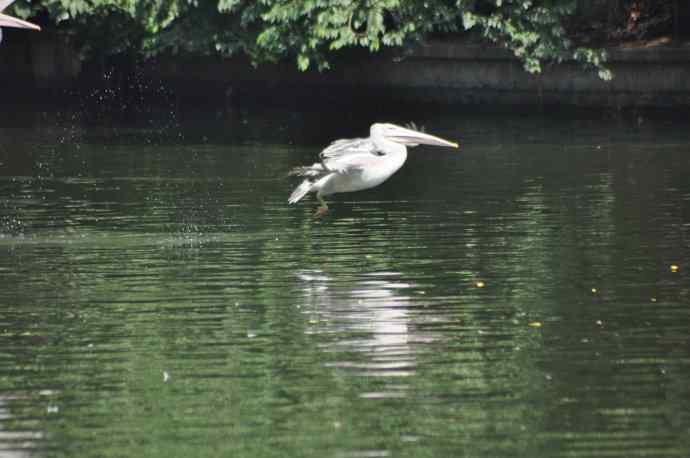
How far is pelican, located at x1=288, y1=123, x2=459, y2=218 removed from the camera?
61.2 feet

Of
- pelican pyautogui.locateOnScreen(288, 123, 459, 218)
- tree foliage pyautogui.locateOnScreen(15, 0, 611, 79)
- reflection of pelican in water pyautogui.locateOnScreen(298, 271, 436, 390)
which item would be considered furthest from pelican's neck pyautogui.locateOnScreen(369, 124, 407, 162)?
tree foliage pyautogui.locateOnScreen(15, 0, 611, 79)

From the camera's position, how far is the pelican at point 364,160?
18.7 m

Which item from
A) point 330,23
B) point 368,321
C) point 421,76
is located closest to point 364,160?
point 368,321

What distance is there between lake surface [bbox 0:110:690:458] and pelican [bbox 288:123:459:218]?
485 mm

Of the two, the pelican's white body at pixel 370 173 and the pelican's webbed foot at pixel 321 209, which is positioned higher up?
the pelican's white body at pixel 370 173

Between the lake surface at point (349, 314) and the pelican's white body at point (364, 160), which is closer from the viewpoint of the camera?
the lake surface at point (349, 314)

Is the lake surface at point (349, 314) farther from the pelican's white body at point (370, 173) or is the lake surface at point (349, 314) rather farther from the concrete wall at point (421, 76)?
the concrete wall at point (421, 76)

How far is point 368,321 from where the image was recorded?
12.9 metres

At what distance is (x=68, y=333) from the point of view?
497 inches

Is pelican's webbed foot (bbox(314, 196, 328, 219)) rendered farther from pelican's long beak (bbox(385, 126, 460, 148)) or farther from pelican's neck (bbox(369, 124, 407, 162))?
pelican's long beak (bbox(385, 126, 460, 148))

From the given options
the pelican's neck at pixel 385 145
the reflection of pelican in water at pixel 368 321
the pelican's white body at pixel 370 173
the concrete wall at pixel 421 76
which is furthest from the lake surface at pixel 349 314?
the concrete wall at pixel 421 76

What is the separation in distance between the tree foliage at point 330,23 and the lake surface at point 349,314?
7980mm

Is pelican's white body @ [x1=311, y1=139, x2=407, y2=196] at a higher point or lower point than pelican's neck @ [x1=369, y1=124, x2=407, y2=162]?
lower

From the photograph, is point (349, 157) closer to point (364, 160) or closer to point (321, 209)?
point (364, 160)
